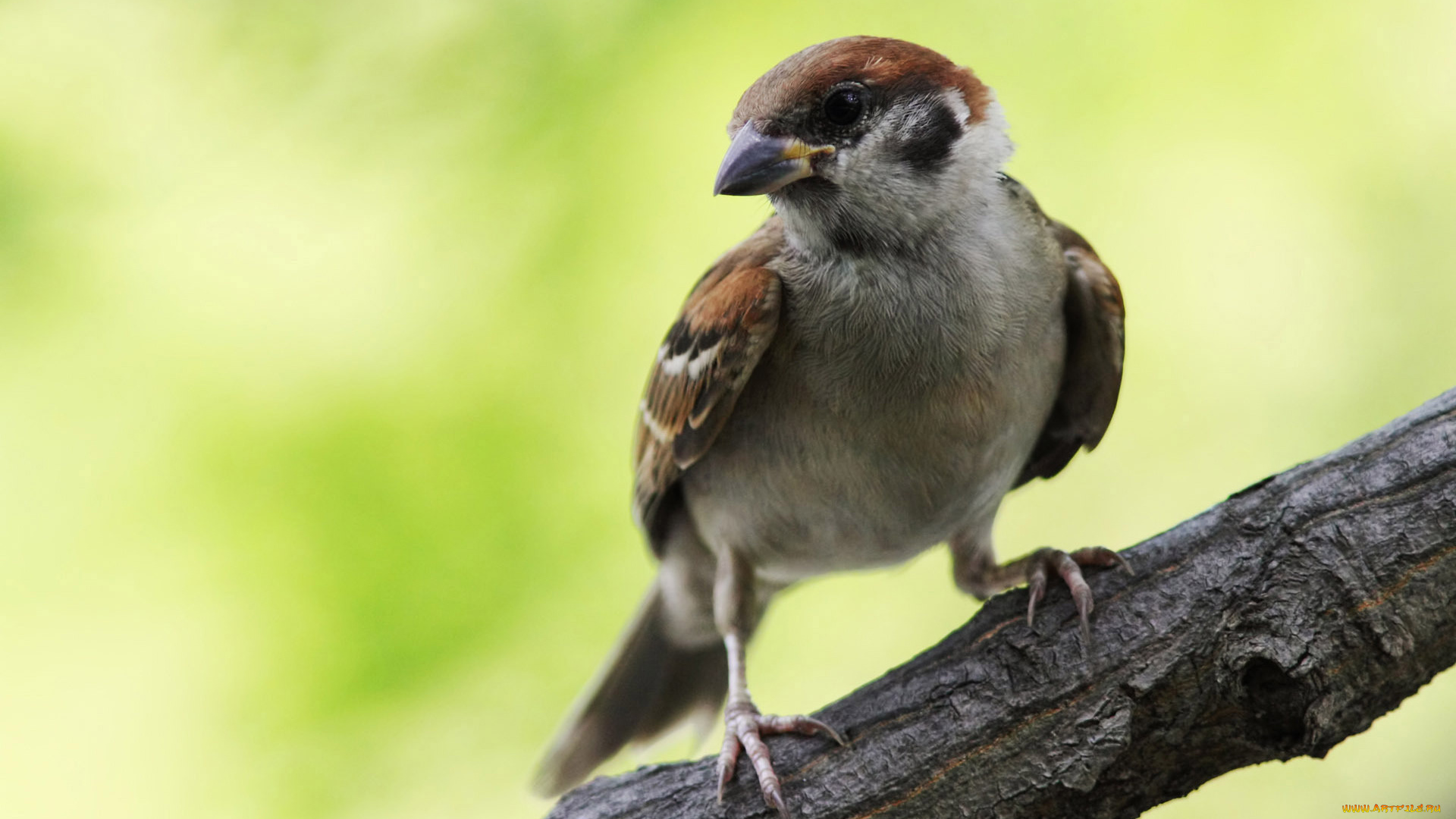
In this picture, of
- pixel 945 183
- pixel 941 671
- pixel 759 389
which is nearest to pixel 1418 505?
pixel 941 671

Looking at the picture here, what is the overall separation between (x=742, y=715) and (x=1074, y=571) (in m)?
1.08

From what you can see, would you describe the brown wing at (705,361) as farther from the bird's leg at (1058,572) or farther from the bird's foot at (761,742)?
the bird's leg at (1058,572)

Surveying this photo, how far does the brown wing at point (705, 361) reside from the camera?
374 cm

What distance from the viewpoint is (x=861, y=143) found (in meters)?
3.50

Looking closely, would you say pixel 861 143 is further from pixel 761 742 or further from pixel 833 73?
pixel 761 742

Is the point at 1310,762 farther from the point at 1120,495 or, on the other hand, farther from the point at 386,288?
the point at 386,288

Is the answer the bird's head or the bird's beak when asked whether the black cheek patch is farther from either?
the bird's beak

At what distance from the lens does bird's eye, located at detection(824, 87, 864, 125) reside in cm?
346

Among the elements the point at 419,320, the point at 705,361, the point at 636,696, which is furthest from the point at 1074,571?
the point at 419,320

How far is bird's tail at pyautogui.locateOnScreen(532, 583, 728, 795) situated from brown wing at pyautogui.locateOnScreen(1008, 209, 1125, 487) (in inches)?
73.4

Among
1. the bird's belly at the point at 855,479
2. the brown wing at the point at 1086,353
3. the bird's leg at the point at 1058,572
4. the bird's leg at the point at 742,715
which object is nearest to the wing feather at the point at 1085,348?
the brown wing at the point at 1086,353

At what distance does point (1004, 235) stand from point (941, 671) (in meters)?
1.32

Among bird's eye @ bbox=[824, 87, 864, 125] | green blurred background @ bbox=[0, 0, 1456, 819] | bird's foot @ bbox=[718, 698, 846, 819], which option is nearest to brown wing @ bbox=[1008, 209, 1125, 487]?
bird's eye @ bbox=[824, 87, 864, 125]

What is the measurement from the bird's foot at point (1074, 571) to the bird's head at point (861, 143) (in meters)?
1.04
